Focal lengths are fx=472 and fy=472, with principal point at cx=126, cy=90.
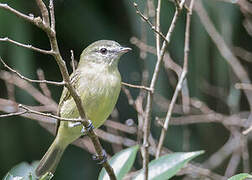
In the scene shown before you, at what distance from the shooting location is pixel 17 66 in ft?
14.5

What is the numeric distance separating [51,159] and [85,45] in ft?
4.68

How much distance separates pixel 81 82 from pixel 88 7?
5.28 feet

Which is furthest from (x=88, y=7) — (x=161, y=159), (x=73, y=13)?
(x=161, y=159)

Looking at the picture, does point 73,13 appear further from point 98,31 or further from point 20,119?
point 20,119

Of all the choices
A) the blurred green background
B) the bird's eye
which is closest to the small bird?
the bird's eye

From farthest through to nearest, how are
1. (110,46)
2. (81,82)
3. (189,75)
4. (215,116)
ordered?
(189,75) → (215,116) → (110,46) → (81,82)

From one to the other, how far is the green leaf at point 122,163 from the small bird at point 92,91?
35cm

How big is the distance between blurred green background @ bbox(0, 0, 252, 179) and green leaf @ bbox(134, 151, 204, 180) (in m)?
1.75

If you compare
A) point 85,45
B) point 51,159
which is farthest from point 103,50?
point 85,45

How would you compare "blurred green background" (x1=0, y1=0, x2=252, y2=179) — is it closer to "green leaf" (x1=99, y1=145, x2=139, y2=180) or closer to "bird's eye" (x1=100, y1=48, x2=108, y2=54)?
"bird's eye" (x1=100, y1=48, x2=108, y2=54)

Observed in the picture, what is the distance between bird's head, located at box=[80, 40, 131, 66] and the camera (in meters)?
3.62

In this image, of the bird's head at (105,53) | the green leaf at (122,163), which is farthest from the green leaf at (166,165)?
the bird's head at (105,53)

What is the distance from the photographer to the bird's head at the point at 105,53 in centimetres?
362

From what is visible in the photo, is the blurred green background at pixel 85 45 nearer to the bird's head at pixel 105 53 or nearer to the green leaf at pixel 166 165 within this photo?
the bird's head at pixel 105 53
